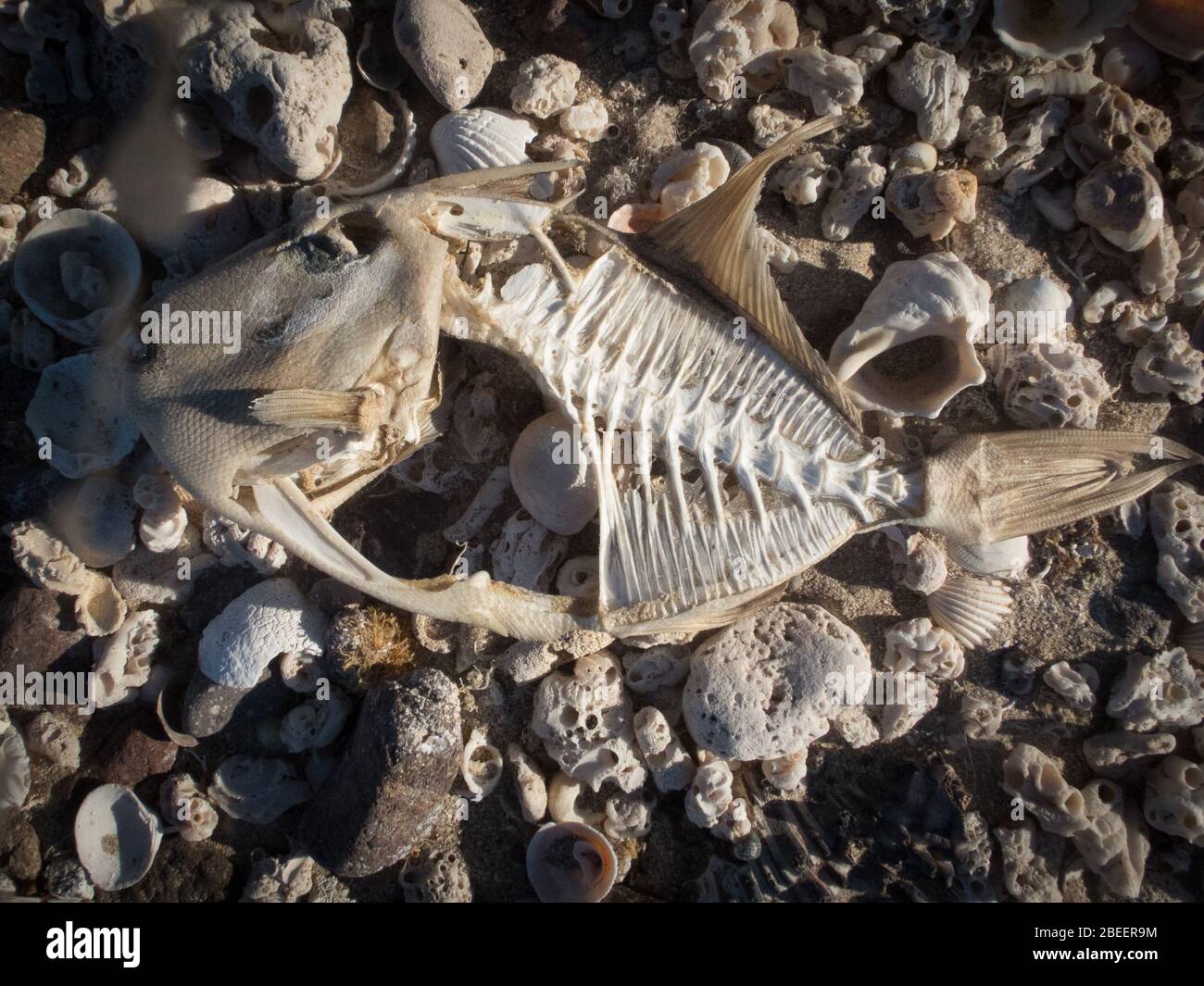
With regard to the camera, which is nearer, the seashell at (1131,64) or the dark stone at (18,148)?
the dark stone at (18,148)

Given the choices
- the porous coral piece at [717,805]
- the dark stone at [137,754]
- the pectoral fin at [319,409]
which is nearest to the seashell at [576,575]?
the porous coral piece at [717,805]

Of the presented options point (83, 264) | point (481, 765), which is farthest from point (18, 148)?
point (481, 765)

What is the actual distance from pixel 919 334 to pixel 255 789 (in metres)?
4.00

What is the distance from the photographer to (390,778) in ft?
11.0

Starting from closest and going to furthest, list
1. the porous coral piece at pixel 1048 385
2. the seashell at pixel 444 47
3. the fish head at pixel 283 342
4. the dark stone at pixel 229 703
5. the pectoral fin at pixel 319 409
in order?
1. the pectoral fin at pixel 319 409
2. the fish head at pixel 283 342
3. the seashell at pixel 444 47
4. the porous coral piece at pixel 1048 385
5. the dark stone at pixel 229 703

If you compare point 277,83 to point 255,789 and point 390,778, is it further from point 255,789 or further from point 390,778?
point 255,789

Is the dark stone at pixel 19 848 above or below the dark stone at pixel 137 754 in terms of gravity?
below

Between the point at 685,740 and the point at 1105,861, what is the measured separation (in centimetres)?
210

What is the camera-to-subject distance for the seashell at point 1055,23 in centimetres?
351

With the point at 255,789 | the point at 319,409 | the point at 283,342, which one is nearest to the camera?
the point at 319,409

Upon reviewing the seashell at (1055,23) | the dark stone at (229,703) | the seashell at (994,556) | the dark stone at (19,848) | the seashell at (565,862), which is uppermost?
the seashell at (1055,23)

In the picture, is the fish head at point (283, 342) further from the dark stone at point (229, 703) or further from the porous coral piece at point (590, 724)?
the porous coral piece at point (590, 724)

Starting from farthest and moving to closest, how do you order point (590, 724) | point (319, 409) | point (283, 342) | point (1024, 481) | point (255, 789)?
point (255, 789) → point (590, 724) → point (1024, 481) → point (283, 342) → point (319, 409)

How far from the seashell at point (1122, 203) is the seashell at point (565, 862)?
3.92 m
